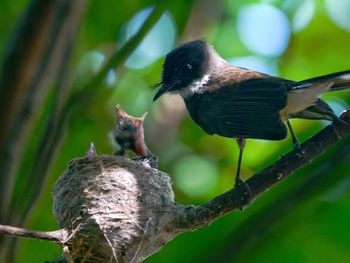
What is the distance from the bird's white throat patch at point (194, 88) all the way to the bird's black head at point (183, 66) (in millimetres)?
22

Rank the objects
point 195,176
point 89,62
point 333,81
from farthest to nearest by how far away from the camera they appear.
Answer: point 89,62
point 195,176
point 333,81

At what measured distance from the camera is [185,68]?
5766mm

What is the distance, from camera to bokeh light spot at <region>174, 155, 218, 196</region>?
254 inches

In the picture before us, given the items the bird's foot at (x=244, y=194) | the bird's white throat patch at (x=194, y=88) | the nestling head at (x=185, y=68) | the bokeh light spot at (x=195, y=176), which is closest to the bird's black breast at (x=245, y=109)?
the bird's white throat patch at (x=194, y=88)

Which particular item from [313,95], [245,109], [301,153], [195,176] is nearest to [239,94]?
[245,109]

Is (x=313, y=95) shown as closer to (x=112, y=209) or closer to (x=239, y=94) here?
(x=239, y=94)

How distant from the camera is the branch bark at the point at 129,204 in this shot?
167 inches

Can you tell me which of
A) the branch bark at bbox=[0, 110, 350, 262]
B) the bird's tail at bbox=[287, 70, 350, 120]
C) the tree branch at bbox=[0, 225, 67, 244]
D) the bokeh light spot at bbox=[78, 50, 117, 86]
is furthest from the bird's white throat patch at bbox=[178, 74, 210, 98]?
the tree branch at bbox=[0, 225, 67, 244]

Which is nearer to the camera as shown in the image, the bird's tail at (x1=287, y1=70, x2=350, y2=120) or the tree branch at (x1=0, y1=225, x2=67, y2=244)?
the tree branch at (x1=0, y1=225, x2=67, y2=244)

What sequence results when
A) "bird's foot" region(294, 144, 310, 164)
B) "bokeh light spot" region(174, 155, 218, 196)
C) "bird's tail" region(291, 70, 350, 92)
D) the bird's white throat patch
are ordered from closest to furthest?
"bird's foot" region(294, 144, 310, 164), "bird's tail" region(291, 70, 350, 92), the bird's white throat patch, "bokeh light spot" region(174, 155, 218, 196)

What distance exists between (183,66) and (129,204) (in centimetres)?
111

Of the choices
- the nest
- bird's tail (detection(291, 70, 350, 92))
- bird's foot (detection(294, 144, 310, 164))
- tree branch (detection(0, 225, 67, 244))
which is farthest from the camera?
the nest

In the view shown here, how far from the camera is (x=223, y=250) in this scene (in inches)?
215

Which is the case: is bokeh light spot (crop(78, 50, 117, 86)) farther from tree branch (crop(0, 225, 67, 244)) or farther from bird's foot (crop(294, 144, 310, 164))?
bird's foot (crop(294, 144, 310, 164))
